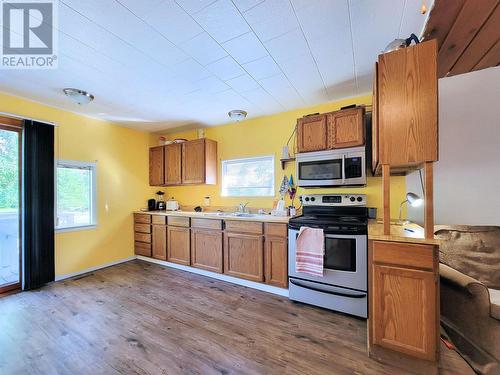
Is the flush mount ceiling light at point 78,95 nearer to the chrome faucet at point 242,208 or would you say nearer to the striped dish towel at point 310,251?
the chrome faucet at point 242,208

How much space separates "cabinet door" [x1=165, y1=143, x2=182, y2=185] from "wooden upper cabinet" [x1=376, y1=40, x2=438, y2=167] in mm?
3346

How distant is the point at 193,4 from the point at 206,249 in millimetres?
2834

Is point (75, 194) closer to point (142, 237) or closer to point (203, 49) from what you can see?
point (142, 237)

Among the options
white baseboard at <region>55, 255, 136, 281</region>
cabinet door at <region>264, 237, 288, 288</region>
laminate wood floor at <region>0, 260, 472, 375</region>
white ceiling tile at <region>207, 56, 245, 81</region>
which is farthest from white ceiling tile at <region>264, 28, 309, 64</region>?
white baseboard at <region>55, 255, 136, 281</region>

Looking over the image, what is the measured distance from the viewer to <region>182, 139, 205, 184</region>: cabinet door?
3777 millimetres

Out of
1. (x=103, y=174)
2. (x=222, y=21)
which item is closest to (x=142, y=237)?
(x=103, y=174)

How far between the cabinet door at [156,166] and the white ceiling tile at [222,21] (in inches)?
118

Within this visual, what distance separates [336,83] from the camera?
2508 mm

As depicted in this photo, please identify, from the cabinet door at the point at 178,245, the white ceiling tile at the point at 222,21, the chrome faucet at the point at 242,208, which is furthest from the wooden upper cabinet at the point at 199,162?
the white ceiling tile at the point at 222,21

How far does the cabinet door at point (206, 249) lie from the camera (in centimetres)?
314

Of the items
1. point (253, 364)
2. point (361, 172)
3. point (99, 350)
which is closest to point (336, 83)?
point (361, 172)

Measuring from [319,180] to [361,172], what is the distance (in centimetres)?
48

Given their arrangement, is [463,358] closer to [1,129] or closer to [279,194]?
[279,194]

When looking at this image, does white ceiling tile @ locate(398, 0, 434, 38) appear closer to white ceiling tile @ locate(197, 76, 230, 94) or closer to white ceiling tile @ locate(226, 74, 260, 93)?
white ceiling tile @ locate(226, 74, 260, 93)
